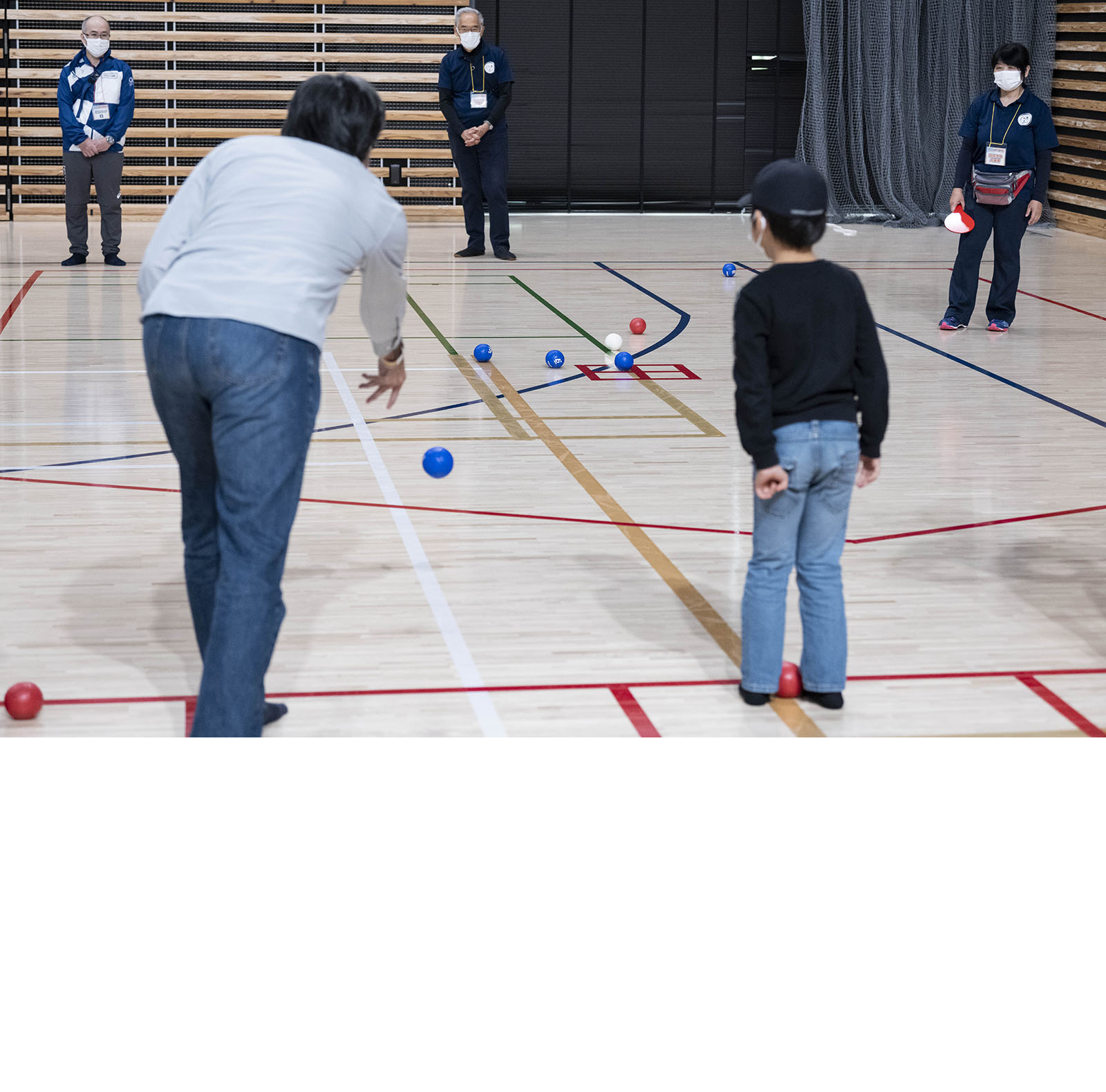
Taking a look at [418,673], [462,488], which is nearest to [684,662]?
[418,673]

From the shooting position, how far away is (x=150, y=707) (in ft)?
12.8

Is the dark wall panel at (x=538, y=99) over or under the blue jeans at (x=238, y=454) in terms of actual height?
over

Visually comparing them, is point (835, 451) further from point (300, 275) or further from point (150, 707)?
point (150, 707)

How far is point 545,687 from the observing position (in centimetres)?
407

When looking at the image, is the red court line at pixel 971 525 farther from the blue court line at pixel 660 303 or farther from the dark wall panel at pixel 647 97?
the dark wall panel at pixel 647 97

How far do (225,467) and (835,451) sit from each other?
58.2 inches

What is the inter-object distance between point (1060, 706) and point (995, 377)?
188 inches

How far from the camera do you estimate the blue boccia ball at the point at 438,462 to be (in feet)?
19.1

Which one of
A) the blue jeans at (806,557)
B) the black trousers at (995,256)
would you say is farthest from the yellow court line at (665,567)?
the black trousers at (995,256)

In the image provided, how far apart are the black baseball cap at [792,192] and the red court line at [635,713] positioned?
4.32 ft

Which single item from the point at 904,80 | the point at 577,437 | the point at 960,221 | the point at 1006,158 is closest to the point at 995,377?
the point at 960,221

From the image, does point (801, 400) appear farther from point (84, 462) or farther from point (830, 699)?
point (84, 462)

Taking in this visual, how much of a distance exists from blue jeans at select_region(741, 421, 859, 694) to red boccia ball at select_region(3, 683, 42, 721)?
1.85 meters

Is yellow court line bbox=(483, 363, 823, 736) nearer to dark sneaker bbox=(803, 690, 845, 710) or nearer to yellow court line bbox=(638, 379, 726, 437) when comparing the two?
dark sneaker bbox=(803, 690, 845, 710)
